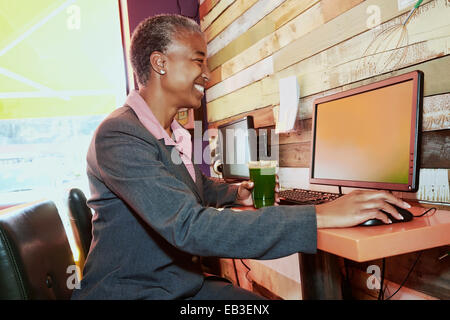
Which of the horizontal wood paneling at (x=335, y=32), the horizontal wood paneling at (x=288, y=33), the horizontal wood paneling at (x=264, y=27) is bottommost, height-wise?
the horizontal wood paneling at (x=335, y=32)

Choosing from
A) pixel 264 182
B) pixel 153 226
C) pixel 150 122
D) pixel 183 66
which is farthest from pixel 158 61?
pixel 153 226

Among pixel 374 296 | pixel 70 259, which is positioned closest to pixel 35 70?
pixel 70 259

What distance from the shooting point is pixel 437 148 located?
111 cm

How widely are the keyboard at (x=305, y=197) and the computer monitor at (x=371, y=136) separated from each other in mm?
80

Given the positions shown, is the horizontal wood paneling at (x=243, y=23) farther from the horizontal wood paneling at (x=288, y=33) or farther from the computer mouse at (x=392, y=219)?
the computer mouse at (x=392, y=219)

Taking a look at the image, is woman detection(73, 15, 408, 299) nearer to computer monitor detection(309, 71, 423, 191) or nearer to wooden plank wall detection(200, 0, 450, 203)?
computer monitor detection(309, 71, 423, 191)

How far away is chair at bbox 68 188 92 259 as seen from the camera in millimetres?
1332

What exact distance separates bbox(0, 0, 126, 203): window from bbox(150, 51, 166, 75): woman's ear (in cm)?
201

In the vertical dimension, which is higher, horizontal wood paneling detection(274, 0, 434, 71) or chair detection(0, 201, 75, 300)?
horizontal wood paneling detection(274, 0, 434, 71)

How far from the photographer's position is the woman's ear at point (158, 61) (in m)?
1.35

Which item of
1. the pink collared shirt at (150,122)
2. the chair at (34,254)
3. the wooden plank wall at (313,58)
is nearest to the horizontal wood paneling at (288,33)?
the wooden plank wall at (313,58)

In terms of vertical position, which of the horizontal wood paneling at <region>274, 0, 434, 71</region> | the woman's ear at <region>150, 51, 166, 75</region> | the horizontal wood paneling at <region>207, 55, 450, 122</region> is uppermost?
the horizontal wood paneling at <region>274, 0, 434, 71</region>

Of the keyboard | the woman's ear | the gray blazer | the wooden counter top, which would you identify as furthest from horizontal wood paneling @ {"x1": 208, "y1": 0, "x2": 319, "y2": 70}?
the wooden counter top
